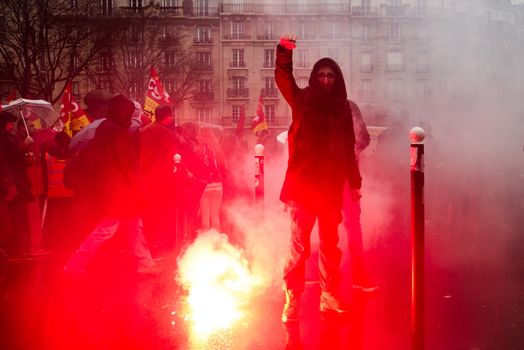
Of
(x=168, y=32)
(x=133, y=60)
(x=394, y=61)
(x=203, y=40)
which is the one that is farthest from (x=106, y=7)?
(x=203, y=40)

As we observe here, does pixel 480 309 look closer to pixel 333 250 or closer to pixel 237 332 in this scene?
pixel 333 250

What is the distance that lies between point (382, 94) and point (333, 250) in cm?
1093

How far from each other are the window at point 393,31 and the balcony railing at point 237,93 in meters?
47.6

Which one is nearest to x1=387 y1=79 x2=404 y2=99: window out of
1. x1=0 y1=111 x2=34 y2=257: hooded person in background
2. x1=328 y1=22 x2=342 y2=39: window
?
x1=328 y1=22 x2=342 y2=39: window

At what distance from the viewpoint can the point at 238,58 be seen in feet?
199

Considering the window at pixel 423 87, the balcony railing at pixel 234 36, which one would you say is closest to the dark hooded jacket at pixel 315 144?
the window at pixel 423 87

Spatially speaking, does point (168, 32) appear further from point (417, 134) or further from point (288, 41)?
point (417, 134)

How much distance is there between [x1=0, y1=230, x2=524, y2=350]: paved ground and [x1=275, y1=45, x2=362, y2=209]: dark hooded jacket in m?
0.93

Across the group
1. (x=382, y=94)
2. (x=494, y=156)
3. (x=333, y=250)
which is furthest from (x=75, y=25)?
(x=333, y=250)

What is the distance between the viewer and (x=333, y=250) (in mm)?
4648

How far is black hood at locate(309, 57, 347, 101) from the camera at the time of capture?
453 centimetres

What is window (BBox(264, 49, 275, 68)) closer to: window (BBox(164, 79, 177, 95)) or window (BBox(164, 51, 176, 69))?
window (BBox(164, 51, 176, 69))

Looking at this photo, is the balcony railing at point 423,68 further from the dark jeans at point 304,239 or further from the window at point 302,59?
the dark jeans at point 304,239

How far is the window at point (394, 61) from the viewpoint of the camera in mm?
13815
